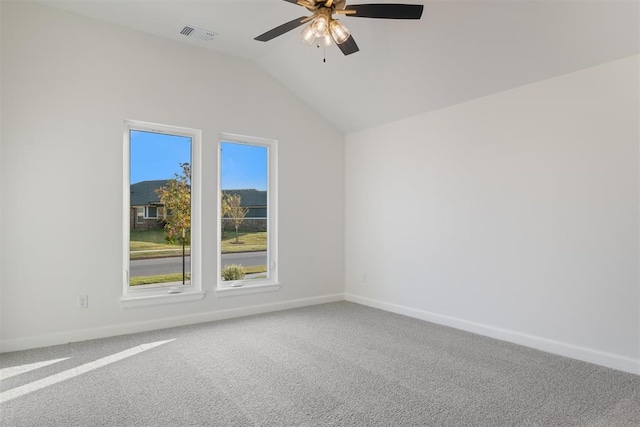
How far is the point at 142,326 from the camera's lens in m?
3.96

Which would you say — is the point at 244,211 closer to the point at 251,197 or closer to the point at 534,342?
the point at 251,197

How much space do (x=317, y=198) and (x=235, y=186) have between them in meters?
1.18

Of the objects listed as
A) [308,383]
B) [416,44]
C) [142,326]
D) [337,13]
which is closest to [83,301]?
[142,326]

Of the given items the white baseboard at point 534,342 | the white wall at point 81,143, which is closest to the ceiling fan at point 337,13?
the white wall at point 81,143

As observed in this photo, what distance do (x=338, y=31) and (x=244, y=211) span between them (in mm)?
2714

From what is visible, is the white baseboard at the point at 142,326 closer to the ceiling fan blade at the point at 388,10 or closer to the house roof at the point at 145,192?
the house roof at the point at 145,192

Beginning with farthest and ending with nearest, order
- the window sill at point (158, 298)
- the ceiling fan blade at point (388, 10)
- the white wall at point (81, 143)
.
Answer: the window sill at point (158, 298) < the white wall at point (81, 143) < the ceiling fan blade at point (388, 10)

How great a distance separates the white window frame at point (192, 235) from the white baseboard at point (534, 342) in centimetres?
246

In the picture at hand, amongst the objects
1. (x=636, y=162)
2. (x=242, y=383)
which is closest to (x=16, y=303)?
(x=242, y=383)

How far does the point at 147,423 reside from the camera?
2.17 m

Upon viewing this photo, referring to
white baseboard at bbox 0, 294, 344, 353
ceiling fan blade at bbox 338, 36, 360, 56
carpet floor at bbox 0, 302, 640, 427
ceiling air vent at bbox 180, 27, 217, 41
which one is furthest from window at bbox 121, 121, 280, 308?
ceiling fan blade at bbox 338, 36, 360, 56

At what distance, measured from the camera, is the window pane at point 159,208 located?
4.09 metres

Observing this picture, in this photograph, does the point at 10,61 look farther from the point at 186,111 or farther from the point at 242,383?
the point at 242,383

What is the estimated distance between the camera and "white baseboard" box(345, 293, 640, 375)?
117 inches
